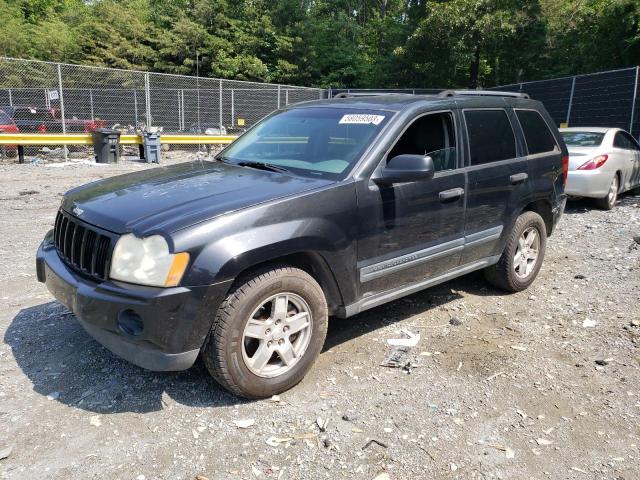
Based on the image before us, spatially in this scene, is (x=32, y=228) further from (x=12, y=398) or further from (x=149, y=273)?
(x=149, y=273)

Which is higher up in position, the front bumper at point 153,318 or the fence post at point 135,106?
the fence post at point 135,106

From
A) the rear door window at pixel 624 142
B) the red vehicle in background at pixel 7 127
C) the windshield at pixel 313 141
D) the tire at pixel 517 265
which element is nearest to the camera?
the windshield at pixel 313 141

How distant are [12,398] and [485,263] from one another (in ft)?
12.3

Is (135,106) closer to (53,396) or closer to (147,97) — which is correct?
(147,97)

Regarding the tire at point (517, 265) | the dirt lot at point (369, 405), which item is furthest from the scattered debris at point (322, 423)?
the tire at point (517, 265)

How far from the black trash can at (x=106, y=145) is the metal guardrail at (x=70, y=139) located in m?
0.36

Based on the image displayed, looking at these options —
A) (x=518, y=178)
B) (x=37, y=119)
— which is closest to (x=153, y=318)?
(x=518, y=178)

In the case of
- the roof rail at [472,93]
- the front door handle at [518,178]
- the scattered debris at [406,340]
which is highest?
the roof rail at [472,93]

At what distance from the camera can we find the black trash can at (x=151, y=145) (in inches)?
624

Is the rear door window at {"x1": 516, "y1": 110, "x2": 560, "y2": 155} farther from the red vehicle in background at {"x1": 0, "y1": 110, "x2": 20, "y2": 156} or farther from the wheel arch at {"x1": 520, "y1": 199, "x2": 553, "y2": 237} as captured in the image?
the red vehicle in background at {"x1": 0, "y1": 110, "x2": 20, "y2": 156}

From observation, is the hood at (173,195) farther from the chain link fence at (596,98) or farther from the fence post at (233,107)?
the fence post at (233,107)

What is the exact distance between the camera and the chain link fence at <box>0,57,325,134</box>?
1564cm

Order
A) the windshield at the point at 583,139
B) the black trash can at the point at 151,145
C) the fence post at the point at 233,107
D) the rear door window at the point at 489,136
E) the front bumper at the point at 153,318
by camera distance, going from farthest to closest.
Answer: the fence post at the point at 233,107 < the black trash can at the point at 151,145 < the windshield at the point at 583,139 < the rear door window at the point at 489,136 < the front bumper at the point at 153,318

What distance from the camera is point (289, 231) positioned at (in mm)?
3074
